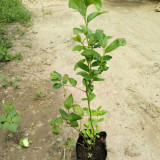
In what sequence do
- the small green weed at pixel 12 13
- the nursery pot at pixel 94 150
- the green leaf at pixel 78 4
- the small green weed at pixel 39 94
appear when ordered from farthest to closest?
the small green weed at pixel 12 13 → the small green weed at pixel 39 94 → the nursery pot at pixel 94 150 → the green leaf at pixel 78 4

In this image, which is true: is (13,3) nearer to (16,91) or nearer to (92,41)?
(16,91)

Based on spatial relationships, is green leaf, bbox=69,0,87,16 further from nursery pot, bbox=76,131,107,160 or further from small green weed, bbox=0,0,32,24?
small green weed, bbox=0,0,32,24

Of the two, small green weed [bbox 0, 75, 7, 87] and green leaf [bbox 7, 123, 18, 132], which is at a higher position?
green leaf [bbox 7, 123, 18, 132]

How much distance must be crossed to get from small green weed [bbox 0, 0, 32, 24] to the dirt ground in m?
0.31

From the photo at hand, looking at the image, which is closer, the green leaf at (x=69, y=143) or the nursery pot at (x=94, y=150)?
the nursery pot at (x=94, y=150)

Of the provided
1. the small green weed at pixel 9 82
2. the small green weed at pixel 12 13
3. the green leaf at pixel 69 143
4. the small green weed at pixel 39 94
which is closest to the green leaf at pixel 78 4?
the green leaf at pixel 69 143

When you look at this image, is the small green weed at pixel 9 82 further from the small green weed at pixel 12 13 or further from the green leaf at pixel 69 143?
the small green weed at pixel 12 13

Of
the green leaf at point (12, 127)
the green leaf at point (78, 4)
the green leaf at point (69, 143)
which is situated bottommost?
the green leaf at point (69, 143)

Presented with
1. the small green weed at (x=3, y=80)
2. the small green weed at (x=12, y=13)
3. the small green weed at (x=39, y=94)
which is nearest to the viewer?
the small green weed at (x=39, y=94)

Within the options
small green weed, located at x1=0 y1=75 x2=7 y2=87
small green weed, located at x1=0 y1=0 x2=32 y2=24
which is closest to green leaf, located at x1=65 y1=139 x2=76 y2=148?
small green weed, located at x1=0 y1=75 x2=7 y2=87

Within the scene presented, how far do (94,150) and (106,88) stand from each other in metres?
1.15

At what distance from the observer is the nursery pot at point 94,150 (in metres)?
1.62

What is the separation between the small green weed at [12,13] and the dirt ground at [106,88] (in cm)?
31

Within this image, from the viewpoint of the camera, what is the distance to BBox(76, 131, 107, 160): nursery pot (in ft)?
5.32
